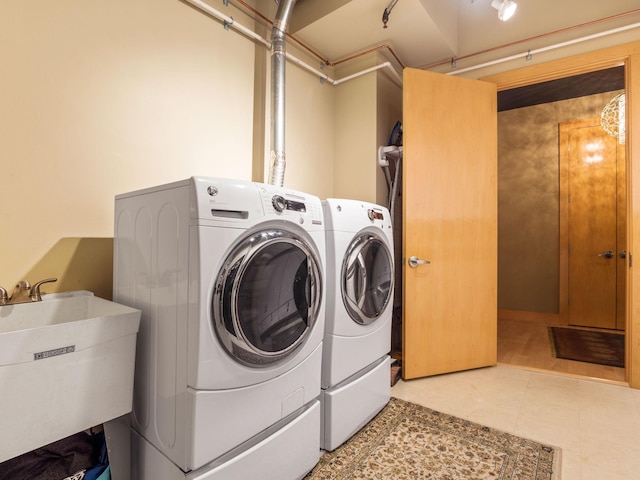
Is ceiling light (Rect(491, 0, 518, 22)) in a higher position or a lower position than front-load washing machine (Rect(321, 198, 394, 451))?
higher

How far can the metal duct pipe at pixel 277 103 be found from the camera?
2.14 m

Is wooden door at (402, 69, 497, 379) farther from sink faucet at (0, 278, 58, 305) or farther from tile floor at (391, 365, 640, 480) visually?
sink faucet at (0, 278, 58, 305)

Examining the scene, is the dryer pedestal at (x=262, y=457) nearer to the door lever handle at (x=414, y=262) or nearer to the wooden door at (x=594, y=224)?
the door lever handle at (x=414, y=262)

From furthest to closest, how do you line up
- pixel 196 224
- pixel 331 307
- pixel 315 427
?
pixel 331 307
pixel 315 427
pixel 196 224

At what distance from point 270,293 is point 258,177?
131 centimetres

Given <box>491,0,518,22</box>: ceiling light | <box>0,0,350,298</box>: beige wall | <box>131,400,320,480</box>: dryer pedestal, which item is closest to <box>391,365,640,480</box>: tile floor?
<box>131,400,320,480</box>: dryer pedestal

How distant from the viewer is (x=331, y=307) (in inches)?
62.1

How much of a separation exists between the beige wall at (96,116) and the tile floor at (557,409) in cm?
196

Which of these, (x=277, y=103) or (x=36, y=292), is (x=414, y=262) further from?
(x=36, y=292)

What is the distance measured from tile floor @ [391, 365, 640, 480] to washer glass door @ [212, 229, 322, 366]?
4.09ft

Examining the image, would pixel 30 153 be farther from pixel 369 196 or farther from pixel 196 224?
pixel 369 196

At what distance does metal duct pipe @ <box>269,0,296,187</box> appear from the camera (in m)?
2.14

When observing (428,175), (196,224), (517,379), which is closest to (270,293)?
(196,224)

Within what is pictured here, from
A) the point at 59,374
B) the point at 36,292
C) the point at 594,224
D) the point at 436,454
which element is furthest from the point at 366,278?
the point at 594,224
